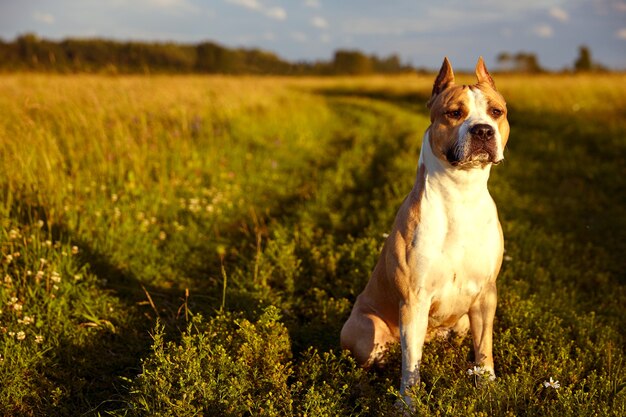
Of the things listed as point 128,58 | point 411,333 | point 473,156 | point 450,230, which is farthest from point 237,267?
point 128,58

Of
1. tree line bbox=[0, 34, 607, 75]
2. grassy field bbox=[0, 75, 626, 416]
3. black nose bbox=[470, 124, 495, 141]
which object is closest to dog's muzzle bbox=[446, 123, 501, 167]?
black nose bbox=[470, 124, 495, 141]

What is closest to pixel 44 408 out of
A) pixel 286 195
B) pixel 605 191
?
pixel 286 195

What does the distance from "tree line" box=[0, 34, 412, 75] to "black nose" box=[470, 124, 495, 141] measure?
6010 mm

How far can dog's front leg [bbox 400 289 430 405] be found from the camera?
3010 millimetres

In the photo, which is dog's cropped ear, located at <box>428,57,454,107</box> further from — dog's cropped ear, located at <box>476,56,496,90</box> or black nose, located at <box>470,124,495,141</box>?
black nose, located at <box>470,124,495,141</box>

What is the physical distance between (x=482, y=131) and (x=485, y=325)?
113 centimetres

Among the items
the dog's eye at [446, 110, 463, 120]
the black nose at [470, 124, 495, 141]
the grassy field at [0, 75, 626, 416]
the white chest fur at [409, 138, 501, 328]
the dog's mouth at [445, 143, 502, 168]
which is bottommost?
the grassy field at [0, 75, 626, 416]

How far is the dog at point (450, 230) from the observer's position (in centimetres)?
299

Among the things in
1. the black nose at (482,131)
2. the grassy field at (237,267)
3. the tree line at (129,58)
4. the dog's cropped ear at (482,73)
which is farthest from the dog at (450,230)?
the tree line at (129,58)

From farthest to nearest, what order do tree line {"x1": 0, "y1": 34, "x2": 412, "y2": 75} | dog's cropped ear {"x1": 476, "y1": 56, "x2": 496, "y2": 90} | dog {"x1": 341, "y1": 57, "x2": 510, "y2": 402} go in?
tree line {"x1": 0, "y1": 34, "x2": 412, "y2": 75} < dog's cropped ear {"x1": 476, "y1": 56, "x2": 496, "y2": 90} < dog {"x1": 341, "y1": 57, "x2": 510, "y2": 402}

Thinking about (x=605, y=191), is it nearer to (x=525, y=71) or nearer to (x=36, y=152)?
(x=36, y=152)

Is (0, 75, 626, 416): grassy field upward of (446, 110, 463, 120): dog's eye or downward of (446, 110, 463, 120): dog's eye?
downward

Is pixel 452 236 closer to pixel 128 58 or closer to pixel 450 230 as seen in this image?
pixel 450 230

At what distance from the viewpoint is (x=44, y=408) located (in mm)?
3246
